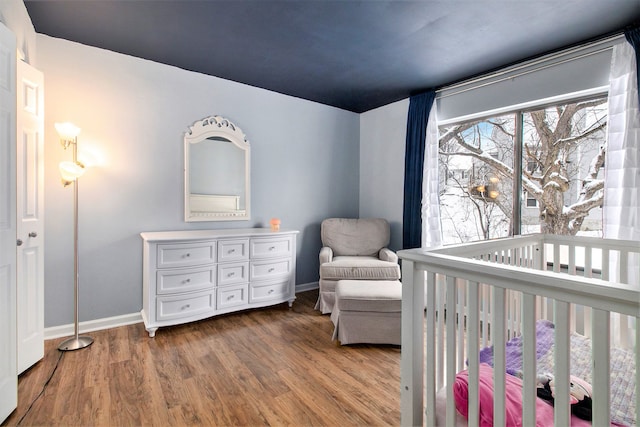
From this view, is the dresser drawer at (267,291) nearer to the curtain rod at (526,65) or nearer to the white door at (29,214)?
the white door at (29,214)

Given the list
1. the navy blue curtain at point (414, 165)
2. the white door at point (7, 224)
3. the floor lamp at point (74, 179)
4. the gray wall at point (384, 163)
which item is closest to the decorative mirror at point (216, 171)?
the floor lamp at point (74, 179)

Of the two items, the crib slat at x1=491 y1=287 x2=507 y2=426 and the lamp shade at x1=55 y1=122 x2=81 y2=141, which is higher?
the lamp shade at x1=55 y1=122 x2=81 y2=141

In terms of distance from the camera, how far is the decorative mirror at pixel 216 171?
10.3ft

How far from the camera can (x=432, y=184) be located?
3459 mm

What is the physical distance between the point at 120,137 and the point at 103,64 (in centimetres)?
62

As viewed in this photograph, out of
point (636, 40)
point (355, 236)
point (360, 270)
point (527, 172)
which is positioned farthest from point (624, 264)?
point (355, 236)

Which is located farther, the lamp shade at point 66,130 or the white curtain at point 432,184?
the white curtain at point 432,184

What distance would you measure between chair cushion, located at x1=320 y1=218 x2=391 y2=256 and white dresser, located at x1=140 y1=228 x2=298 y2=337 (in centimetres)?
59

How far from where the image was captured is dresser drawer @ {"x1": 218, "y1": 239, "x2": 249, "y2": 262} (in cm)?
285

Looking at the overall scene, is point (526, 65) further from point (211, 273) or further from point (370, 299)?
point (211, 273)

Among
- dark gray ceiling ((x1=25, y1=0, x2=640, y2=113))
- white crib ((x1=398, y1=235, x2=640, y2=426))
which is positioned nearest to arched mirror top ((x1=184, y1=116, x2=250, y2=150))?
dark gray ceiling ((x1=25, y1=0, x2=640, y2=113))

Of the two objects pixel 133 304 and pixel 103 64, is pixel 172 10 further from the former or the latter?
pixel 133 304

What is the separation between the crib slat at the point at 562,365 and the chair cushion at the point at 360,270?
2210 mm

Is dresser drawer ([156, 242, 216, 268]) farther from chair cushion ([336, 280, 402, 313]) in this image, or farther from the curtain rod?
the curtain rod
